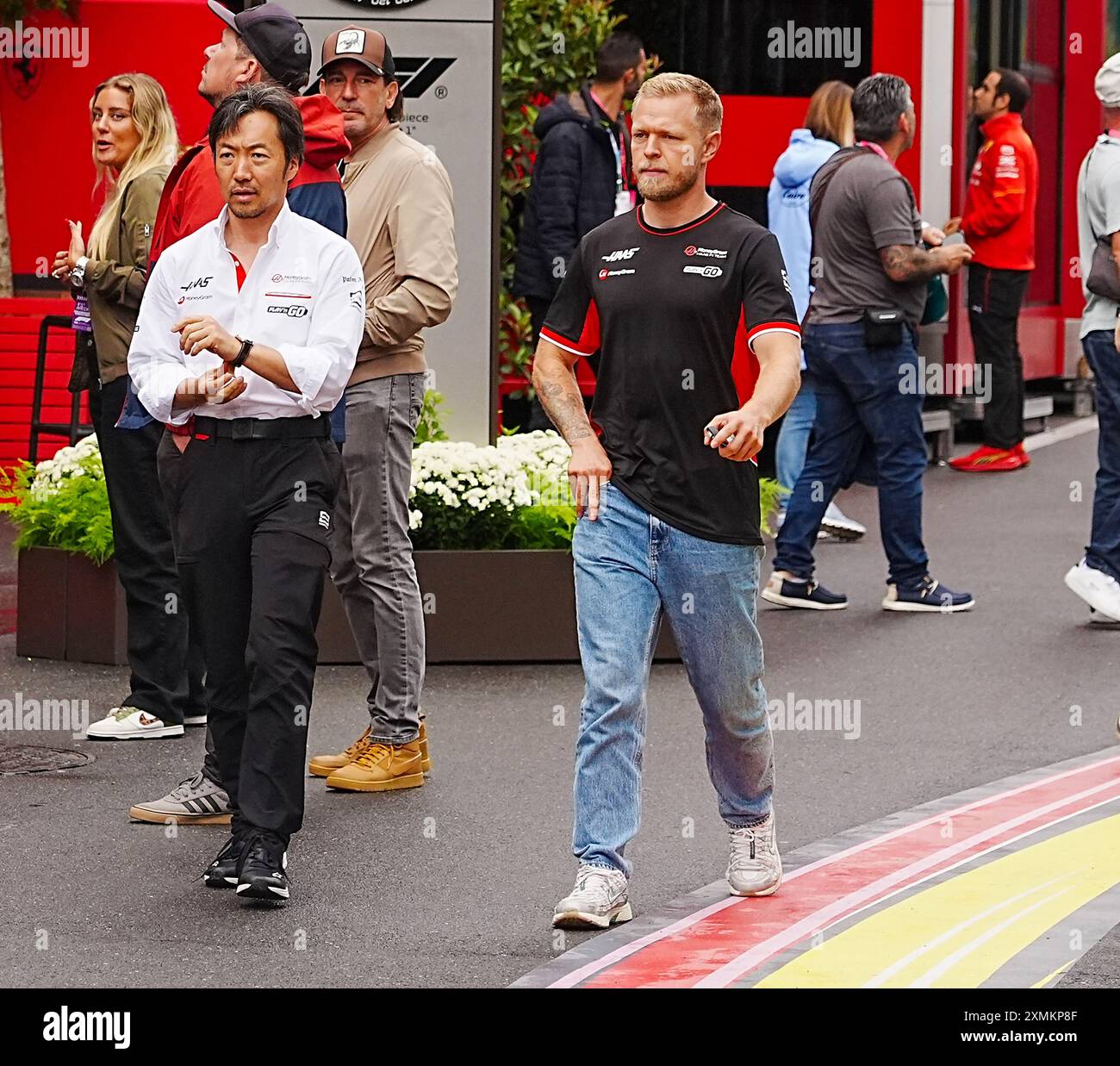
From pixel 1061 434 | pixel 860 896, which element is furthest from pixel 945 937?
pixel 1061 434

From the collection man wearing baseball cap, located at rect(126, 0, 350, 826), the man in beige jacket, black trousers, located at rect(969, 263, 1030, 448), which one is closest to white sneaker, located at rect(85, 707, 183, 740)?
man wearing baseball cap, located at rect(126, 0, 350, 826)

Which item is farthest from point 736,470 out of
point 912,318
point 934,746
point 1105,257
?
point 912,318

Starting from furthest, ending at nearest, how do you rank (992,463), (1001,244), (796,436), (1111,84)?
(992,463), (1001,244), (796,436), (1111,84)

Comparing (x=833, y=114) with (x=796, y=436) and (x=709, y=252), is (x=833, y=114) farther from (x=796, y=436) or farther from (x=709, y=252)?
(x=709, y=252)

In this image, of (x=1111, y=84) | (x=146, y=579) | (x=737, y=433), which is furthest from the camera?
(x=1111, y=84)

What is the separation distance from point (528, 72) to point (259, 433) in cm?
687

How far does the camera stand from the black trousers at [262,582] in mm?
5504

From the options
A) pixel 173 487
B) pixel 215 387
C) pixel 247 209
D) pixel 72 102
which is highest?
pixel 72 102

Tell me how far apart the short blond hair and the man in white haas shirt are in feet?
3.19

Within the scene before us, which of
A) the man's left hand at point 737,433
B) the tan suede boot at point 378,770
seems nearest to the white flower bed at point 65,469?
the tan suede boot at point 378,770

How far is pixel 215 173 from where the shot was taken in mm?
5977

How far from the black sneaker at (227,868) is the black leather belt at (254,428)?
1027 millimetres

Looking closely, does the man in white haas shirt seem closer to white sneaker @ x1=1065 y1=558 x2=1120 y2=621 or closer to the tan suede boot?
the tan suede boot

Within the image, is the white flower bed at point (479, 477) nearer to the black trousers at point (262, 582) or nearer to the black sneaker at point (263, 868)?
the black trousers at point (262, 582)
